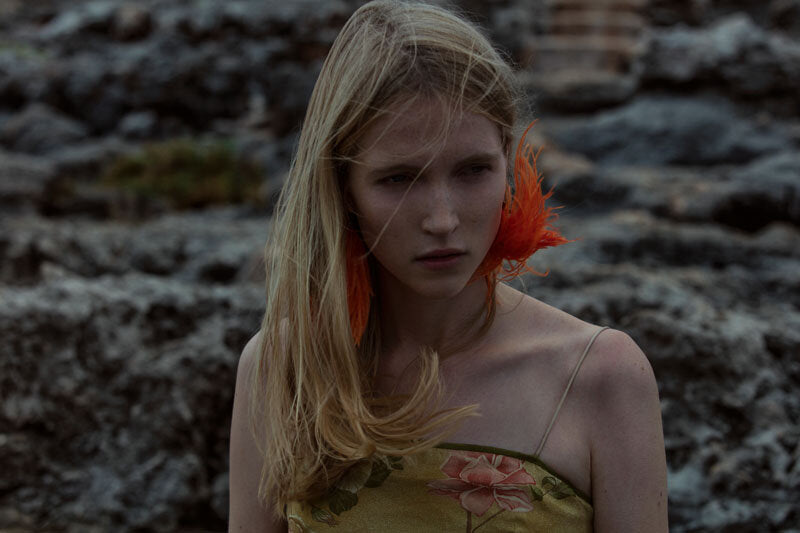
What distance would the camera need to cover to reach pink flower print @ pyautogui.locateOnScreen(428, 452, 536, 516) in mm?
1597

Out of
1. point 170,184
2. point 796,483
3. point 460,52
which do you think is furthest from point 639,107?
point 460,52

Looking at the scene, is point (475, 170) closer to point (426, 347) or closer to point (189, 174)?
point (426, 347)

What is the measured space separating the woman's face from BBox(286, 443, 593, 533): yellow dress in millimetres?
313

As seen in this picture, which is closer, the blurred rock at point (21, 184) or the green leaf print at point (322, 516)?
the green leaf print at point (322, 516)

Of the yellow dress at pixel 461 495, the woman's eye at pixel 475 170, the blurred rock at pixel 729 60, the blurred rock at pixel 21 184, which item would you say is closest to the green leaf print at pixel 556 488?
the yellow dress at pixel 461 495

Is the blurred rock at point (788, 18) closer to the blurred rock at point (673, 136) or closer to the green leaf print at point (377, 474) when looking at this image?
the blurred rock at point (673, 136)

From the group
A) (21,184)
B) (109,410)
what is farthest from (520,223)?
(21,184)

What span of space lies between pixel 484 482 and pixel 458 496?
0.05 m

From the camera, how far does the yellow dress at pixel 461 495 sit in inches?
62.7

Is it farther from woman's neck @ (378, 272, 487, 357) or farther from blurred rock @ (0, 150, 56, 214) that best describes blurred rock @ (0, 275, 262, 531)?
blurred rock @ (0, 150, 56, 214)

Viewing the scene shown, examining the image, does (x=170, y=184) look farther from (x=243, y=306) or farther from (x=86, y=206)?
(x=243, y=306)

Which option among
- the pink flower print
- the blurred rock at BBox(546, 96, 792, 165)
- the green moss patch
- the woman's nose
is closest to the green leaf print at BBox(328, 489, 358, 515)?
the pink flower print

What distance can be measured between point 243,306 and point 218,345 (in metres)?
0.24

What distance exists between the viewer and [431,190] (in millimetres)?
1538
